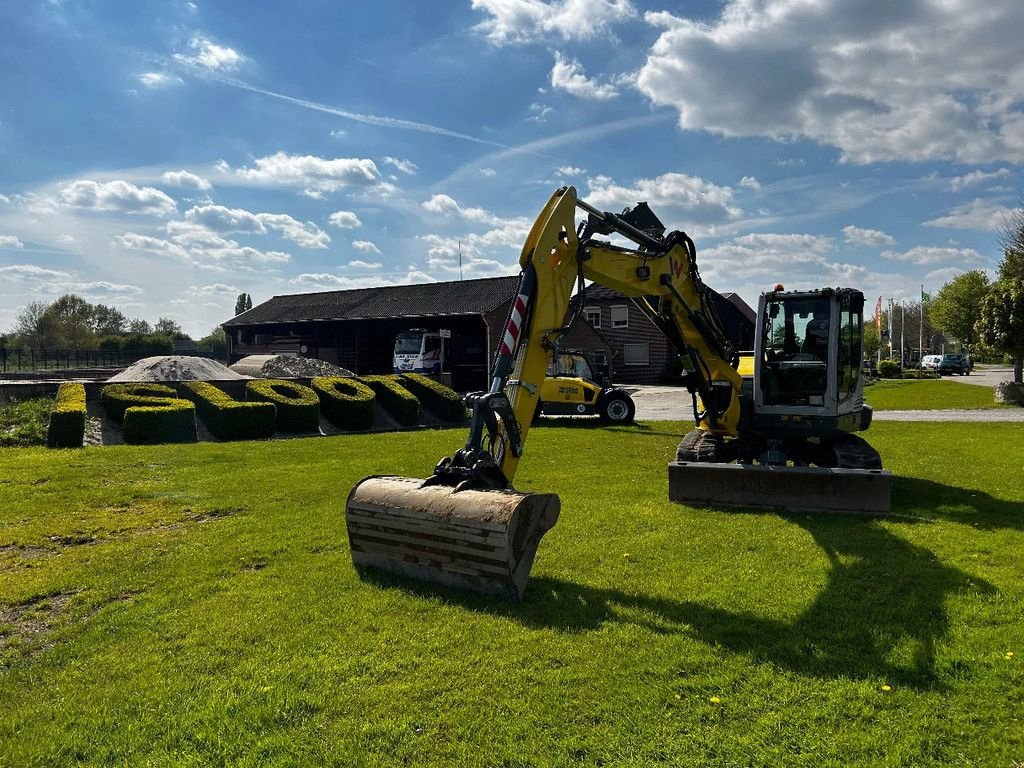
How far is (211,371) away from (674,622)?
65.5ft

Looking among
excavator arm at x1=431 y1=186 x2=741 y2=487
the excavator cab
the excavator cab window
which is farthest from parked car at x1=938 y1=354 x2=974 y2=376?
excavator arm at x1=431 y1=186 x2=741 y2=487

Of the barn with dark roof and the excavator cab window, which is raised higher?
the barn with dark roof

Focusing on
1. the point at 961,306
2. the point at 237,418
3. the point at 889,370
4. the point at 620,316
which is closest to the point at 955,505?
the point at 237,418

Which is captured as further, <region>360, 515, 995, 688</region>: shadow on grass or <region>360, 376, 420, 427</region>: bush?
<region>360, 376, 420, 427</region>: bush

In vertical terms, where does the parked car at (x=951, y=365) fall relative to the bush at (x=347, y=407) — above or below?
above

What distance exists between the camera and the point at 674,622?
4.75 meters

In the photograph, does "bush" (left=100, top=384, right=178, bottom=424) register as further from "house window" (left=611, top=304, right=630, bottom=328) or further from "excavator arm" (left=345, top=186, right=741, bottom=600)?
"house window" (left=611, top=304, right=630, bottom=328)

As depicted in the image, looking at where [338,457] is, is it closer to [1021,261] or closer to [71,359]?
[1021,261]

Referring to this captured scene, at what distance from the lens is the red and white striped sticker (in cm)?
588

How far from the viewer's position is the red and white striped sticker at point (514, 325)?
588 cm

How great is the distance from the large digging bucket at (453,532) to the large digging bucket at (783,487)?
3.60 metres

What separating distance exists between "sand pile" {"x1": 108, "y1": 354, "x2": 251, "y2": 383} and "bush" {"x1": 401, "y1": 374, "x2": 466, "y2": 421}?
5.89m

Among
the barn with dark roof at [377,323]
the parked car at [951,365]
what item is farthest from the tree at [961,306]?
the barn with dark roof at [377,323]

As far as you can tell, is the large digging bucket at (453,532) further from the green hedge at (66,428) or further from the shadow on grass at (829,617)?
the green hedge at (66,428)
